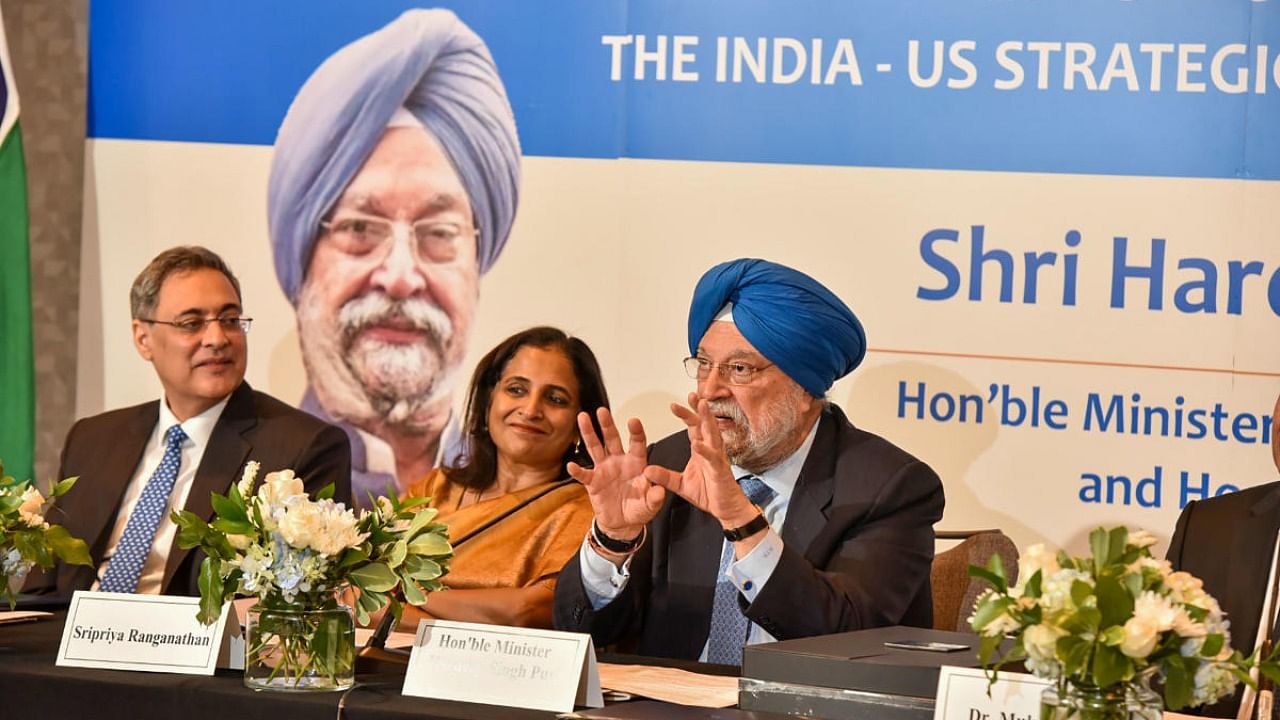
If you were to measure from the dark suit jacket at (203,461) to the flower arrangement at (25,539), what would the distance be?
96 cm

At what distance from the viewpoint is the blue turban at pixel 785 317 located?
3.25 meters

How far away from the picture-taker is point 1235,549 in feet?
9.43

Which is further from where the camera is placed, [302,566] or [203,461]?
[203,461]

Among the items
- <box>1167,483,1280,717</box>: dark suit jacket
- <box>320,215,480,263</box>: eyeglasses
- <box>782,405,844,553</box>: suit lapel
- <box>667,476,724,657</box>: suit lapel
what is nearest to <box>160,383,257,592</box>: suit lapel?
<box>320,215,480,263</box>: eyeglasses

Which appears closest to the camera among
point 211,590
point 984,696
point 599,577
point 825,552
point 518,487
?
point 984,696

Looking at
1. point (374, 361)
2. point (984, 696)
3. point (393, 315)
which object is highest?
point (393, 315)

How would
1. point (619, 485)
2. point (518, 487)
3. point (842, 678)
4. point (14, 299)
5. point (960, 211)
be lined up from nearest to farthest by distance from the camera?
point (842, 678) < point (619, 485) < point (518, 487) < point (960, 211) < point (14, 299)

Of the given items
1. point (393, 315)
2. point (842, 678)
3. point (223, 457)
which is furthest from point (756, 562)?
point (393, 315)

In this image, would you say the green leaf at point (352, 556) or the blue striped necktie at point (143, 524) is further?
the blue striped necktie at point (143, 524)

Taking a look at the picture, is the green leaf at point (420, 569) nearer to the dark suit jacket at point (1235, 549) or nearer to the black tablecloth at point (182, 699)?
the black tablecloth at point (182, 699)

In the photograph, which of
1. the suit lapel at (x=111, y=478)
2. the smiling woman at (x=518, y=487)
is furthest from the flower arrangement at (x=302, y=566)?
the suit lapel at (x=111, y=478)

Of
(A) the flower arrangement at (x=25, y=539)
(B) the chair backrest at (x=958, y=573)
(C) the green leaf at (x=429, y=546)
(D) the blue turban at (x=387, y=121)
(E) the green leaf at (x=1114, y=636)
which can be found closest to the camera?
(E) the green leaf at (x=1114, y=636)

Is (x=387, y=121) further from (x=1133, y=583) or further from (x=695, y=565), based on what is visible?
(x=1133, y=583)

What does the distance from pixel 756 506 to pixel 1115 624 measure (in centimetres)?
125
